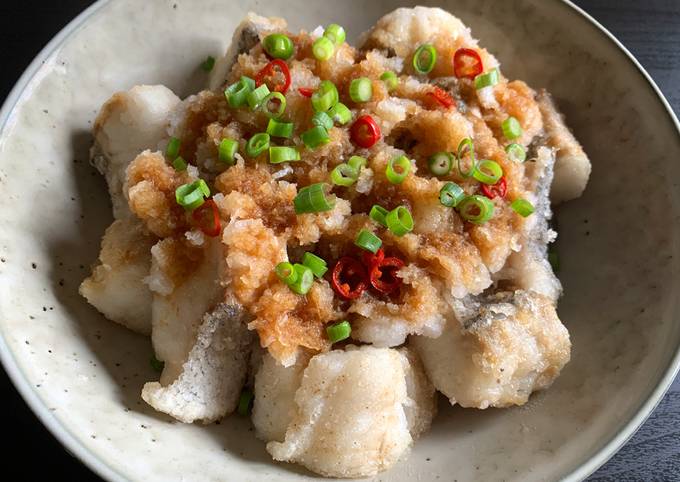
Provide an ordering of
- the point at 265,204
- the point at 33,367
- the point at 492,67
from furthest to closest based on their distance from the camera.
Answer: the point at 492,67 → the point at 265,204 → the point at 33,367

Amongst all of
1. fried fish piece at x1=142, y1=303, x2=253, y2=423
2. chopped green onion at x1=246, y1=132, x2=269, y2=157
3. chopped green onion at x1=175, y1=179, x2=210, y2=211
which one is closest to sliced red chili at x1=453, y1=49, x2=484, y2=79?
chopped green onion at x1=246, y1=132, x2=269, y2=157

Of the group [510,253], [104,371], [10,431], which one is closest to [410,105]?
[510,253]

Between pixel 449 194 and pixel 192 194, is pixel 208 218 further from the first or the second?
Result: pixel 449 194

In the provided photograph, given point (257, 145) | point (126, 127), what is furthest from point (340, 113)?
point (126, 127)

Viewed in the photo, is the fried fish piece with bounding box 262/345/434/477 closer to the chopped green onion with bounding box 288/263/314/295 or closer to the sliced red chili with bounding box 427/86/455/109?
the chopped green onion with bounding box 288/263/314/295

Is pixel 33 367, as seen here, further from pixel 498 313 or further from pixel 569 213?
pixel 569 213

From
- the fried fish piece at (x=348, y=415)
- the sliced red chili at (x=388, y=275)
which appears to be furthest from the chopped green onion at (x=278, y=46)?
the fried fish piece at (x=348, y=415)
